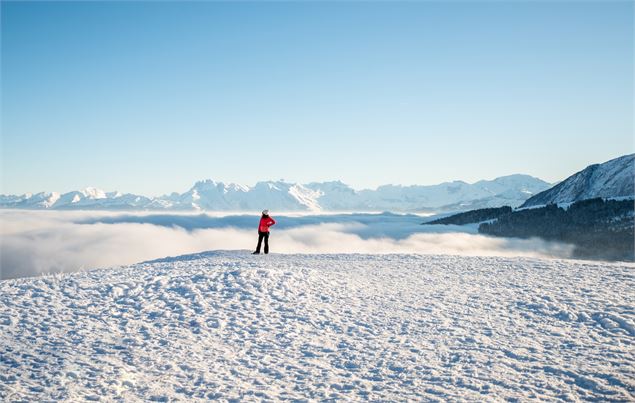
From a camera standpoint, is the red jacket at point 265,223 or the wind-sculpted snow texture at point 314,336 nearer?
the wind-sculpted snow texture at point 314,336

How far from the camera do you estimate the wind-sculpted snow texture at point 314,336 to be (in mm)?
9156

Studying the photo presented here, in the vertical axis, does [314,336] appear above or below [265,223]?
below

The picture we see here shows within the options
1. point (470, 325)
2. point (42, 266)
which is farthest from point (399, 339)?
point (42, 266)

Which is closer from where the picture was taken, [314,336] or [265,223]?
[314,336]

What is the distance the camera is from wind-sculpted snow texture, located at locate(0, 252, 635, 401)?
9.16m

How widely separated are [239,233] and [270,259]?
6581 inches

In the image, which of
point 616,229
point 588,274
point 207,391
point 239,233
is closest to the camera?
point 207,391

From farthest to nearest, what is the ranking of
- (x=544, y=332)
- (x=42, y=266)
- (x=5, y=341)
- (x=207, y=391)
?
1. (x=42, y=266)
2. (x=544, y=332)
3. (x=5, y=341)
4. (x=207, y=391)

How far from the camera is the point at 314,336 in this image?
38.9 ft

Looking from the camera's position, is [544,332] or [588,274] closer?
[544,332]

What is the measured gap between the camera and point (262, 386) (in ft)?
30.4

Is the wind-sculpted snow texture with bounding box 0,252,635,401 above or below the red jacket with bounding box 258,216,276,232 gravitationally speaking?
below

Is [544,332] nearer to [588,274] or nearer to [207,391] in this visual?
[588,274]

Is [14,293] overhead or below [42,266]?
overhead
